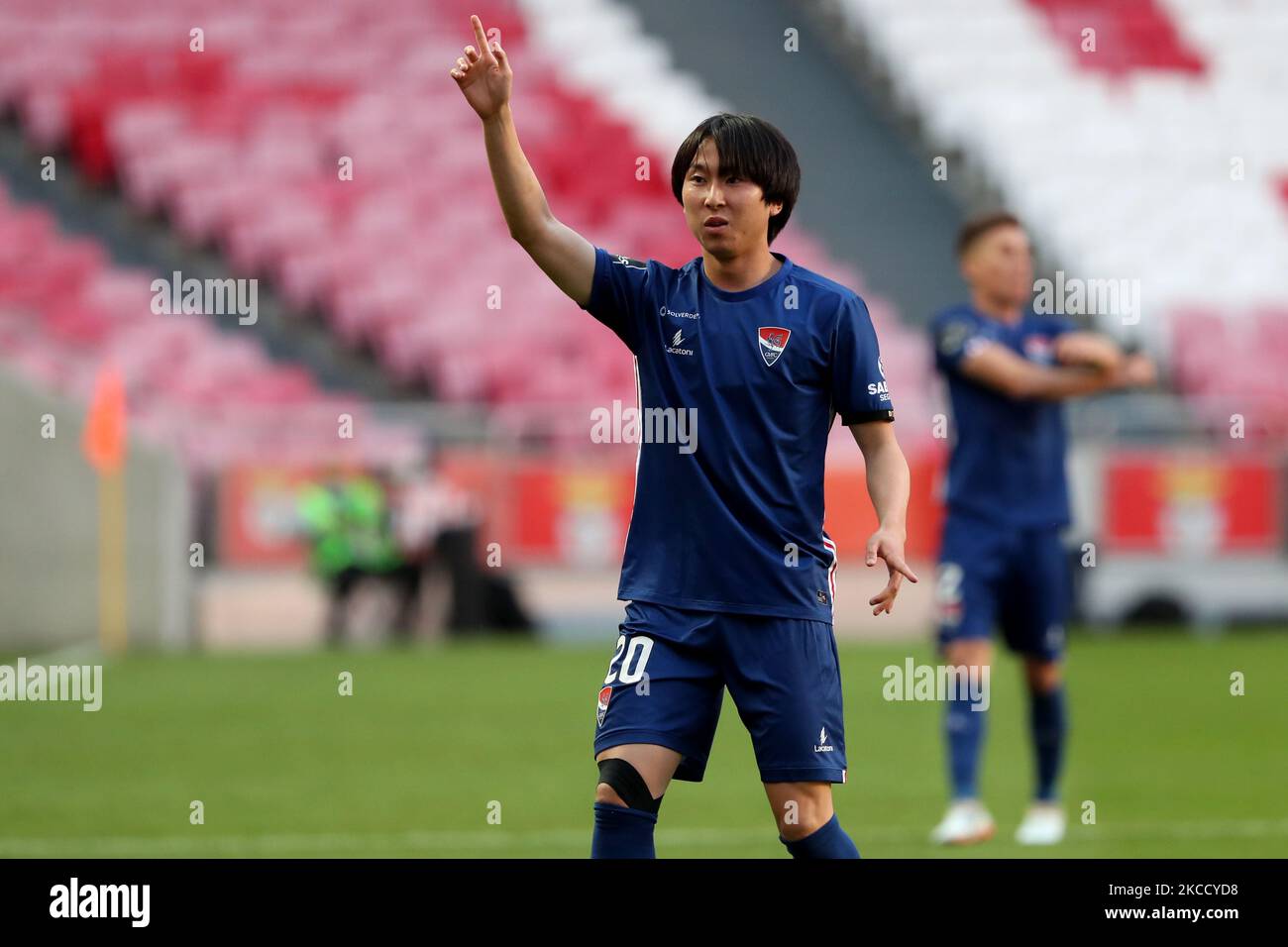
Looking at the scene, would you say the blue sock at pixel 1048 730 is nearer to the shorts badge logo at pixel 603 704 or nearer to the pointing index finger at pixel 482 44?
the shorts badge logo at pixel 603 704

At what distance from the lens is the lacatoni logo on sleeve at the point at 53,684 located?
38.2ft

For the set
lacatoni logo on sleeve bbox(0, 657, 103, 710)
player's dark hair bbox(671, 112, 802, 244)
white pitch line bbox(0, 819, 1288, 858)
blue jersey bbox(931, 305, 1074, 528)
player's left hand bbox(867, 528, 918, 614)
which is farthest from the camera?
lacatoni logo on sleeve bbox(0, 657, 103, 710)

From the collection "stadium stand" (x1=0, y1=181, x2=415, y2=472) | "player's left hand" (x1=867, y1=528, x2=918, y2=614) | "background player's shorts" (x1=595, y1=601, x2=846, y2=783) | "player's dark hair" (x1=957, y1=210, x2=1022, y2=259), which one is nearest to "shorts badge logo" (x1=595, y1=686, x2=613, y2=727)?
"background player's shorts" (x1=595, y1=601, x2=846, y2=783)

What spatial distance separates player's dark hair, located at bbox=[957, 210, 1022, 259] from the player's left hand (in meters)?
3.35

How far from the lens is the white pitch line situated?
673 cm

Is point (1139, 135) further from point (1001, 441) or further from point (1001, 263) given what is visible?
point (1001, 441)

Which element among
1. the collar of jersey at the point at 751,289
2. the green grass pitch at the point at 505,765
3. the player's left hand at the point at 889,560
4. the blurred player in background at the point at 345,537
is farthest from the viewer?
the blurred player in background at the point at 345,537

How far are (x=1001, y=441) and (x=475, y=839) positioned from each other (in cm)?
242

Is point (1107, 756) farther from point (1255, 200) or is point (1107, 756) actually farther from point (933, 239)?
point (1255, 200)

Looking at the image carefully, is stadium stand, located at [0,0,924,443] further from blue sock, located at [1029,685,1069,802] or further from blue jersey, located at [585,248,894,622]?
blue jersey, located at [585,248,894,622]

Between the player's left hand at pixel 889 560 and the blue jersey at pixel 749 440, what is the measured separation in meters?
0.28

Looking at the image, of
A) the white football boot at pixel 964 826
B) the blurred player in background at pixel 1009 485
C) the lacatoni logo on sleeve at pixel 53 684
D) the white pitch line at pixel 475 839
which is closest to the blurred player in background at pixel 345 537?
the lacatoni logo on sleeve at pixel 53 684
